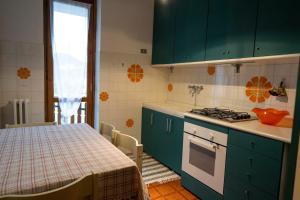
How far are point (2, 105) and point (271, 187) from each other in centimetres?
282

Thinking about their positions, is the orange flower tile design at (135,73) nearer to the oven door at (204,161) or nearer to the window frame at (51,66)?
the window frame at (51,66)

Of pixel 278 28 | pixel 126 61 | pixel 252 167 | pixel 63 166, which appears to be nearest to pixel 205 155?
pixel 252 167

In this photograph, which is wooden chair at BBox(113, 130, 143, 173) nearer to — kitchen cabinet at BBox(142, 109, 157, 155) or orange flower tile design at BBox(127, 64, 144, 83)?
kitchen cabinet at BBox(142, 109, 157, 155)

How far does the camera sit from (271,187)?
154 centimetres

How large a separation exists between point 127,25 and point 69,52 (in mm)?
912

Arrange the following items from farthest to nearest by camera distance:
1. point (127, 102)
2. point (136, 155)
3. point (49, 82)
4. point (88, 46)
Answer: point (127, 102) → point (88, 46) → point (49, 82) → point (136, 155)

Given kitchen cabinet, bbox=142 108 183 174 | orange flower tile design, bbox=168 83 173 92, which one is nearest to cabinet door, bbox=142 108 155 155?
kitchen cabinet, bbox=142 108 183 174

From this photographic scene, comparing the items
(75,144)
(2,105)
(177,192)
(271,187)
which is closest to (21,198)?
(75,144)

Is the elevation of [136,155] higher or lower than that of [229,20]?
lower

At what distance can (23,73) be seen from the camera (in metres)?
2.63

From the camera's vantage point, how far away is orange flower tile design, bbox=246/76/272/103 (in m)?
2.16

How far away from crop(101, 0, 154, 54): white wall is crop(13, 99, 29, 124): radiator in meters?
1.19

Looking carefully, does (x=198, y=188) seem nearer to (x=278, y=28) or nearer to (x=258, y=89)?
(x=258, y=89)

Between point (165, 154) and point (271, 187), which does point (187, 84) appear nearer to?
point (165, 154)
